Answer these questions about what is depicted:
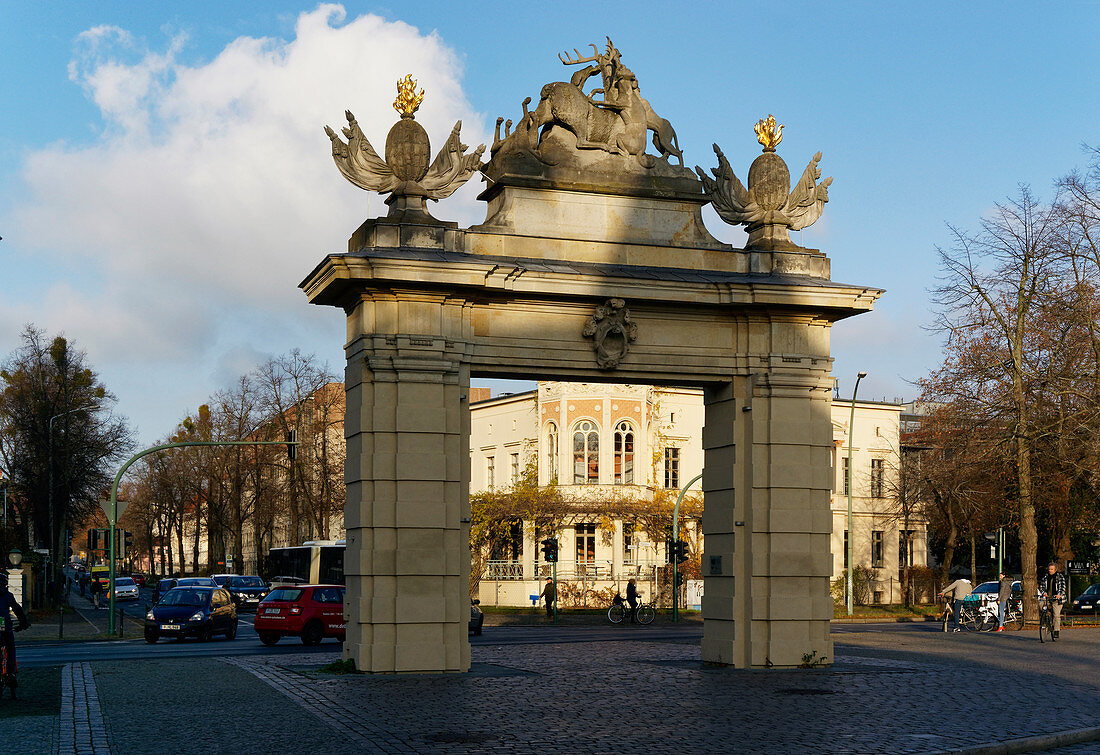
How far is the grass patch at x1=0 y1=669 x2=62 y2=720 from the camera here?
15.1m

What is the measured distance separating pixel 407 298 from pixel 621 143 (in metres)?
4.86

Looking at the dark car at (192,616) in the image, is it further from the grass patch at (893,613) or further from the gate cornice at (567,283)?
the grass patch at (893,613)

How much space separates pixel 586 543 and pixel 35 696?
4297 cm

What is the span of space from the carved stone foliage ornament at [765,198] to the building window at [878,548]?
49.0 m

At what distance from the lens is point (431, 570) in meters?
19.7

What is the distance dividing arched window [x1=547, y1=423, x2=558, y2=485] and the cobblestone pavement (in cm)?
3496

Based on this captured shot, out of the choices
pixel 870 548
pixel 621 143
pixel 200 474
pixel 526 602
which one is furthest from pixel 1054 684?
pixel 200 474

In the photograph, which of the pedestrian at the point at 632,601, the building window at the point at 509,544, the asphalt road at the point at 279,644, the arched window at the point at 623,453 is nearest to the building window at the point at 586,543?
the arched window at the point at 623,453

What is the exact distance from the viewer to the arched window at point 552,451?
59.6 metres

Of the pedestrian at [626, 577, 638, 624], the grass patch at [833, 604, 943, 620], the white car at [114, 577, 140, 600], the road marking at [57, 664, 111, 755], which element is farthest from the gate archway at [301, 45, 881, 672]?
the white car at [114, 577, 140, 600]

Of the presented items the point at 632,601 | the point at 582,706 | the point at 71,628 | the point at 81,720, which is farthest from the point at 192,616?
the point at 582,706

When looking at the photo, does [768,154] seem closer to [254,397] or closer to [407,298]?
[407,298]

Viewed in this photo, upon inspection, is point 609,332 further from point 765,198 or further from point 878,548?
point 878,548

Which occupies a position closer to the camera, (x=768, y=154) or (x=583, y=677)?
(x=583, y=677)
